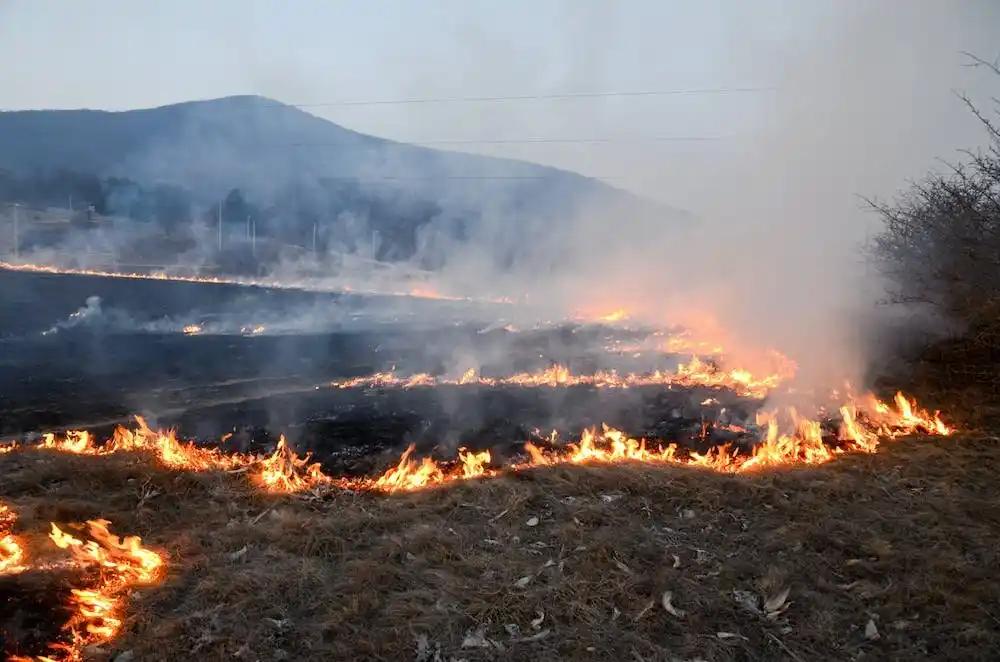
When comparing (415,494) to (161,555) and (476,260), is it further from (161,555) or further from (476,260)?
(476,260)

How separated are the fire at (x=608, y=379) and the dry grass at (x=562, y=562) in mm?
4861

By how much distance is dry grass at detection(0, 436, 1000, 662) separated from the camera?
3.09 metres

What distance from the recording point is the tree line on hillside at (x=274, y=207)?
37.7 metres

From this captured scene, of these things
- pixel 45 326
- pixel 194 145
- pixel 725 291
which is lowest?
pixel 45 326

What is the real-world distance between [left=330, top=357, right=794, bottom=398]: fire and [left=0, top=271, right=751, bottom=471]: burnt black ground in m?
0.44

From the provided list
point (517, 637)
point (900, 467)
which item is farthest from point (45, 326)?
point (900, 467)

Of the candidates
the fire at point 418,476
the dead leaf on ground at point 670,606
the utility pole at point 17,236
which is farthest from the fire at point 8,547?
the utility pole at point 17,236

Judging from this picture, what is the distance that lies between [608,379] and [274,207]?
131 feet

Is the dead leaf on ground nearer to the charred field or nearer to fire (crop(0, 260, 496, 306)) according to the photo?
the charred field

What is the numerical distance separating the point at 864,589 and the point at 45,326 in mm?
20918

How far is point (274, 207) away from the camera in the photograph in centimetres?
4456

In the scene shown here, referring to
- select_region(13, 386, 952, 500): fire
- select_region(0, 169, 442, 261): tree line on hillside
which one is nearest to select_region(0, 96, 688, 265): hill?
select_region(0, 169, 442, 261): tree line on hillside

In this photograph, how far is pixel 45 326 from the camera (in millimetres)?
17297

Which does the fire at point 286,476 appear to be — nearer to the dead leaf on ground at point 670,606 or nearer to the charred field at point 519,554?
the charred field at point 519,554
